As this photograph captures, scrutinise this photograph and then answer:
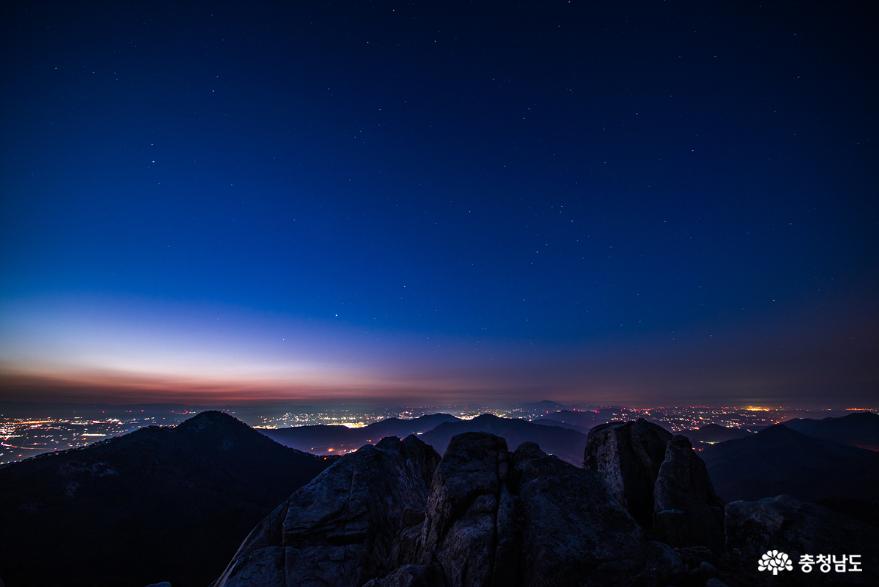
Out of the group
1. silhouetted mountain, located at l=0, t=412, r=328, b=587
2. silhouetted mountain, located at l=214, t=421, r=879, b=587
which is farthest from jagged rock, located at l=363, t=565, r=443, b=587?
silhouetted mountain, located at l=0, t=412, r=328, b=587

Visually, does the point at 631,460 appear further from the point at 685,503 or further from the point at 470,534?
the point at 470,534

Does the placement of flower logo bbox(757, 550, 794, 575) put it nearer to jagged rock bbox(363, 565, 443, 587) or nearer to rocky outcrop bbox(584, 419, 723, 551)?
rocky outcrop bbox(584, 419, 723, 551)

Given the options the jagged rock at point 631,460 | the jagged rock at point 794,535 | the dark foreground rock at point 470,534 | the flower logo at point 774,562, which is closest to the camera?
the dark foreground rock at point 470,534

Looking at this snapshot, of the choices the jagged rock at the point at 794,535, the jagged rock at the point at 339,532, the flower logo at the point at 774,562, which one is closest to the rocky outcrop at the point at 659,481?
the jagged rock at the point at 794,535

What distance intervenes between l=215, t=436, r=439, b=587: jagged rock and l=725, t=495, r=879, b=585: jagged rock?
16.3 metres

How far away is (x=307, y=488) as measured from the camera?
27125mm

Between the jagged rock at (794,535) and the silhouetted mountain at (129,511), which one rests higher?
the jagged rock at (794,535)

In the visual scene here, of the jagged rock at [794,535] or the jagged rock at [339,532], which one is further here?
the jagged rock at [339,532]

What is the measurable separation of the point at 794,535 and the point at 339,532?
24.5 meters

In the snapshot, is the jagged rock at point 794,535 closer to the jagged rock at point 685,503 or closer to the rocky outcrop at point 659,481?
the jagged rock at point 685,503

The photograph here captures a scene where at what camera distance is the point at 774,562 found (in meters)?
15.6

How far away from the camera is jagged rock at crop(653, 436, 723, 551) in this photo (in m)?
22.7

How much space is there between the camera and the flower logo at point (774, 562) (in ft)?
50.5

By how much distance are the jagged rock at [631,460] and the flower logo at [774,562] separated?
1043cm
